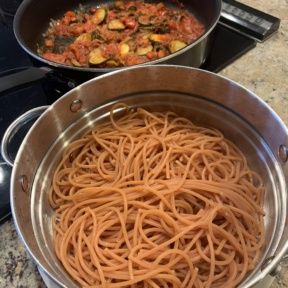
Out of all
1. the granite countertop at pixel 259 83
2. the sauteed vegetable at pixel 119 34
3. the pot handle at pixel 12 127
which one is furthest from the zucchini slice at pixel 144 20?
the pot handle at pixel 12 127

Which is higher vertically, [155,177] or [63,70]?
[63,70]

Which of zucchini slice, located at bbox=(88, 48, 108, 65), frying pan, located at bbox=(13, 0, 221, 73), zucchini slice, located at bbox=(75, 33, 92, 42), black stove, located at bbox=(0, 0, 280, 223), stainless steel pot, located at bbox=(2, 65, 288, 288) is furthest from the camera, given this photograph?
zucchini slice, located at bbox=(75, 33, 92, 42)

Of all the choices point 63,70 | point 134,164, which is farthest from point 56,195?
point 63,70

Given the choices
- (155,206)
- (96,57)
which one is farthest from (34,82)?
(155,206)

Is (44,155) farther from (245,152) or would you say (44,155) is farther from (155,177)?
(245,152)

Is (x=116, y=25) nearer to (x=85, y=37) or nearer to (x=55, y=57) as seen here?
(x=85, y=37)

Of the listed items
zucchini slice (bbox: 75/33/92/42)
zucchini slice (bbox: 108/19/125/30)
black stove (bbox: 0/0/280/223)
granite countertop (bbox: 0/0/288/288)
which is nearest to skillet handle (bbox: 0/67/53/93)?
black stove (bbox: 0/0/280/223)

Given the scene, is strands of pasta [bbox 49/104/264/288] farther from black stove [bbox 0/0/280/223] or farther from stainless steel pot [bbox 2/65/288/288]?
black stove [bbox 0/0/280/223]
